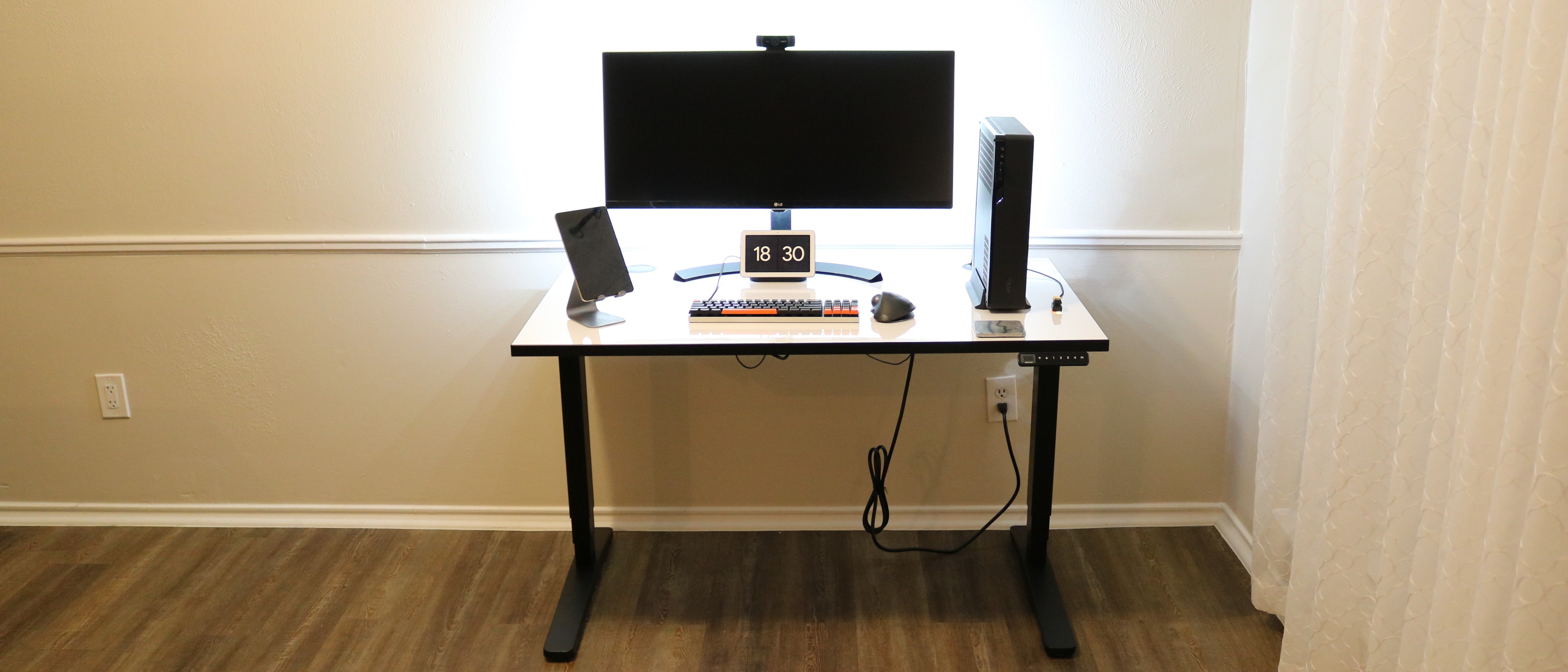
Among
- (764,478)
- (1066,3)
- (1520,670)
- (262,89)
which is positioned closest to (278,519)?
(262,89)

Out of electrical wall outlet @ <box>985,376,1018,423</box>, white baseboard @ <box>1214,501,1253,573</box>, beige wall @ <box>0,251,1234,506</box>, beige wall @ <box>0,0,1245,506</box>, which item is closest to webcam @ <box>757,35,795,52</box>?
beige wall @ <box>0,0,1245,506</box>

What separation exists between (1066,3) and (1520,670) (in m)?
1.53

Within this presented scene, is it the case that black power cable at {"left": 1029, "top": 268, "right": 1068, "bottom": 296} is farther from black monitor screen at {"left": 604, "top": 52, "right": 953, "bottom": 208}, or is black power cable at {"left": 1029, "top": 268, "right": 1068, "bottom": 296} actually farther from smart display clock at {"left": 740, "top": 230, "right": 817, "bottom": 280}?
A: smart display clock at {"left": 740, "top": 230, "right": 817, "bottom": 280}

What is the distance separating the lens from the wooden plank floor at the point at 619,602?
2.11 metres

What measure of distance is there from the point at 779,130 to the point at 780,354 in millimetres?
555

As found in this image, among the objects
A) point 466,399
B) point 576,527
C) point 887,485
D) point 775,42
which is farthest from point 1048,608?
point 466,399

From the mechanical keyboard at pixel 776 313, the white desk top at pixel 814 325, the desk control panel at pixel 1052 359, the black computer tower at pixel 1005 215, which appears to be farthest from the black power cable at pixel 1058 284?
the mechanical keyboard at pixel 776 313

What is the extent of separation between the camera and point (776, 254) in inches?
87.0

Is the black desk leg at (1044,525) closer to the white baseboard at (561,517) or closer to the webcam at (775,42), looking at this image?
the white baseboard at (561,517)

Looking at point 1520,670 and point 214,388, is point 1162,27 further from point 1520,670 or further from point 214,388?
point 214,388

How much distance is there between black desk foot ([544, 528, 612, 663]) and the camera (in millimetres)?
2111

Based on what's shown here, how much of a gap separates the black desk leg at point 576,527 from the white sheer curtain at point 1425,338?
138 centimetres

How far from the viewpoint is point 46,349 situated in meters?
2.55

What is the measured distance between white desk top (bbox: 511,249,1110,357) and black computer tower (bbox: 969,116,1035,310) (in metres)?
0.05
